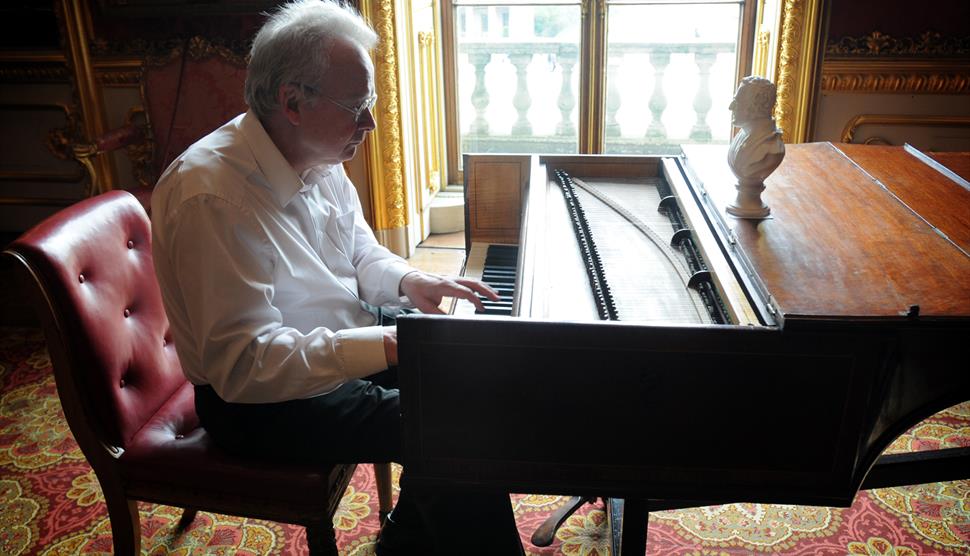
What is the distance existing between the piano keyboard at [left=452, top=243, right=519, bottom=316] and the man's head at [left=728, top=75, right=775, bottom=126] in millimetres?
603

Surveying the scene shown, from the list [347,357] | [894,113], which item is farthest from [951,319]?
[894,113]

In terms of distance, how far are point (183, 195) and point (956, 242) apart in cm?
138

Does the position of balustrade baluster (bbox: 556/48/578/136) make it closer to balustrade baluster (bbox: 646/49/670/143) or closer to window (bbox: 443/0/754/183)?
window (bbox: 443/0/754/183)

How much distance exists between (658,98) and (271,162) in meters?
2.94

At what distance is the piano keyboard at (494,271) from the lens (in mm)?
1674

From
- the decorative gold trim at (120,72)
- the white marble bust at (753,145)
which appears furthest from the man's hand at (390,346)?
the decorative gold trim at (120,72)

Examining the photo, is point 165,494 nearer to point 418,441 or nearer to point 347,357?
point 347,357

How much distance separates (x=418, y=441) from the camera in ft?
4.08

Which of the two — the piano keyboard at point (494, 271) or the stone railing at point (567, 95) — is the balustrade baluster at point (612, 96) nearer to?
the stone railing at point (567, 95)

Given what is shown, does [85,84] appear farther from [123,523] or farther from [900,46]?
[900,46]

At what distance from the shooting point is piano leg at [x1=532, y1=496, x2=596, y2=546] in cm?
191

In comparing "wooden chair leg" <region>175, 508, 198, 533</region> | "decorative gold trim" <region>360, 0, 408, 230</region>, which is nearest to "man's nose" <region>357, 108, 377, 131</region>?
"wooden chair leg" <region>175, 508, 198, 533</region>

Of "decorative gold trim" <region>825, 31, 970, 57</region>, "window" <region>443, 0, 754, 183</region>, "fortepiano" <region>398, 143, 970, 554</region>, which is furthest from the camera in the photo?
"window" <region>443, 0, 754, 183</region>

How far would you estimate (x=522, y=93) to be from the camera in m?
4.12
